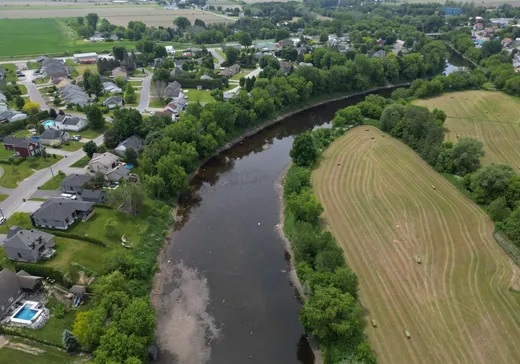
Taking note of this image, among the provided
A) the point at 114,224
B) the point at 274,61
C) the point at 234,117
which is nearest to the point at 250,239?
the point at 114,224

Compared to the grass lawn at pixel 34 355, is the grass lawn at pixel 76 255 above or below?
below

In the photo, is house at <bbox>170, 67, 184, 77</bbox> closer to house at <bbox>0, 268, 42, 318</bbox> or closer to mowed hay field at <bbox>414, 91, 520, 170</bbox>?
mowed hay field at <bbox>414, 91, 520, 170</bbox>

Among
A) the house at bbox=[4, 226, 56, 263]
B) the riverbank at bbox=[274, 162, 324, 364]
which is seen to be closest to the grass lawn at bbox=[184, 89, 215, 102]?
the riverbank at bbox=[274, 162, 324, 364]

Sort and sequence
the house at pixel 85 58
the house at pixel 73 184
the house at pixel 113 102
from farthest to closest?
the house at pixel 85 58
the house at pixel 113 102
the house at pixel 73 184

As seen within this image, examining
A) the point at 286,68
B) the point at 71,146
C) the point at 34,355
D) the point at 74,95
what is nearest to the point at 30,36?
the point at 74,95

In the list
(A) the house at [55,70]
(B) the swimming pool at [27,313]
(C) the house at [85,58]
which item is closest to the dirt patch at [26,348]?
(B) the swimming pool at [27,313]

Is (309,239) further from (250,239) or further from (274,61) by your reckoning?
(274,61)

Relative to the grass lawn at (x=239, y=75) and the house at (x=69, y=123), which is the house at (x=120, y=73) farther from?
the house at (x=69, y=123)
